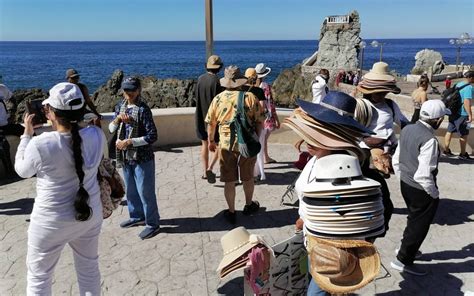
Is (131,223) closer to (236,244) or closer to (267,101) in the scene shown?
(236,244)

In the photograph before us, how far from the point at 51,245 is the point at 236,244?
1.28m

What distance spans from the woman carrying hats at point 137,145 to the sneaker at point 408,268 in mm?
2631

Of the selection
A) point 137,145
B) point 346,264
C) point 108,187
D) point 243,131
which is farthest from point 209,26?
point 346,264

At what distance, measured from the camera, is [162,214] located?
5840 mm

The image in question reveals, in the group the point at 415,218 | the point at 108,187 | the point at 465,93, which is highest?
the point at 465,93

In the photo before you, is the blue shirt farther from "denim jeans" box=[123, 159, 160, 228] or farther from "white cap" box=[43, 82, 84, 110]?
"white cap" box=[43, 82, 84, 110]

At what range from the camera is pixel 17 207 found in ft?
19.5

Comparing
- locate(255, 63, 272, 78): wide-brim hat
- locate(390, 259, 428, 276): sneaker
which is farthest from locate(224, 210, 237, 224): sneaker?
locate(255, 63, 272, 78): wide-brim hat

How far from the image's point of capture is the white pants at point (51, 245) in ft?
10.0

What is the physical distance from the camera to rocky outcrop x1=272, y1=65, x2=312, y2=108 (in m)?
33.0

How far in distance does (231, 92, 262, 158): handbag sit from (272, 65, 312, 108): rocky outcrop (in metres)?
27.4

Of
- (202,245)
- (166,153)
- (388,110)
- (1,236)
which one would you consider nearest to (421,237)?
(388,110)

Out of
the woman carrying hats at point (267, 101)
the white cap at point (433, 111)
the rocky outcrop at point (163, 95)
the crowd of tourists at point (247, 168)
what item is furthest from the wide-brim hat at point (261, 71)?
Answer: the rocky outcrop at point (163, 95)

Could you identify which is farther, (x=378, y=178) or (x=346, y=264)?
(x=378, y=178)
